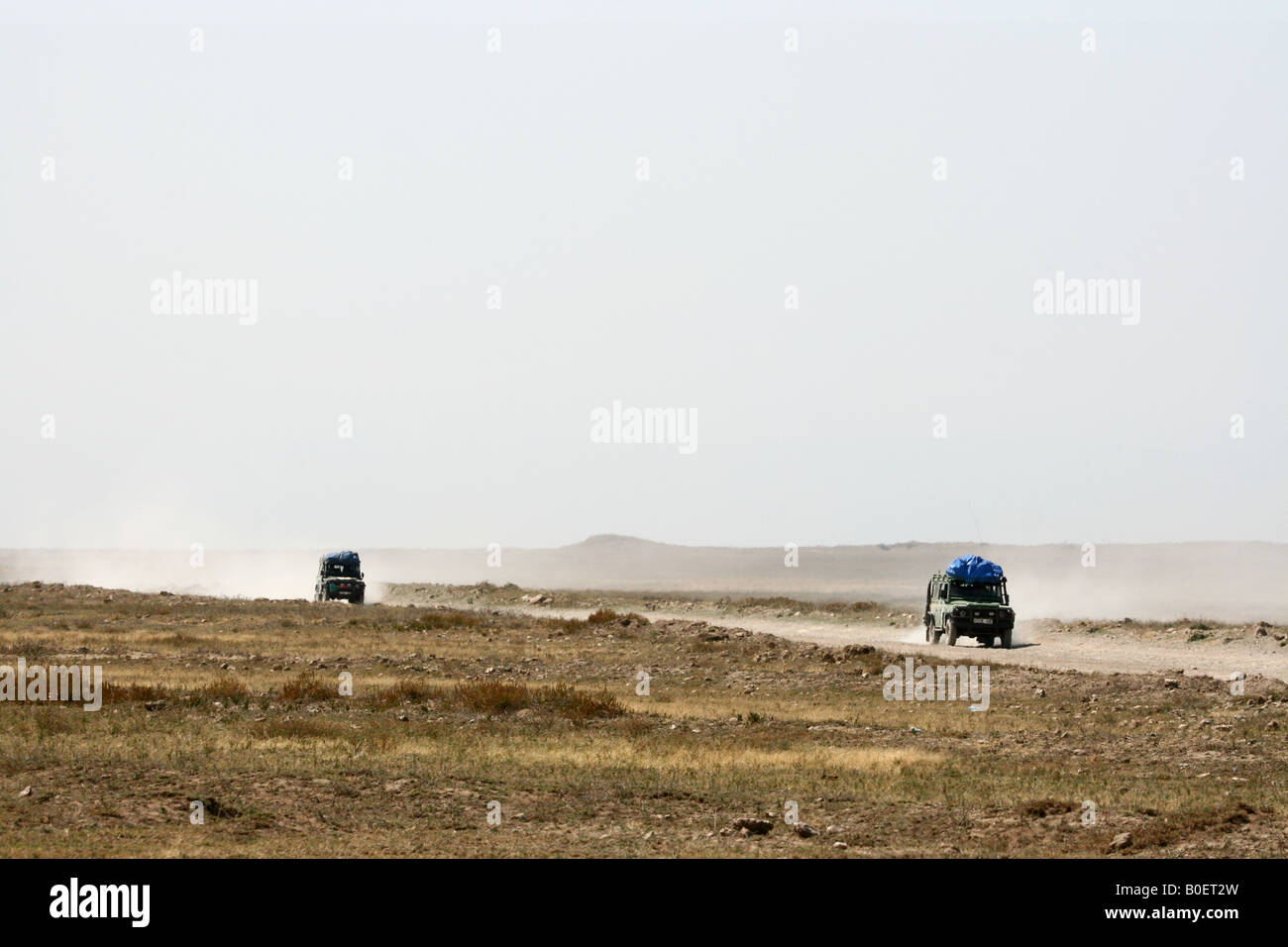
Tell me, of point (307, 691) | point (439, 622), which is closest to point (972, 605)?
point (439, 622)

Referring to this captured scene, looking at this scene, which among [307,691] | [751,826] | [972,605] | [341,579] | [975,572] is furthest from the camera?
[341,579]

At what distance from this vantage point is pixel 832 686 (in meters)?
36.8

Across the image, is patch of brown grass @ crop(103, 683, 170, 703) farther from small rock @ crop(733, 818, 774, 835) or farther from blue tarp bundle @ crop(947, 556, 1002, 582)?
blue tarp bundle @ crop(947, 556, 1002, 582)

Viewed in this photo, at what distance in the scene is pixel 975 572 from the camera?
5116cm

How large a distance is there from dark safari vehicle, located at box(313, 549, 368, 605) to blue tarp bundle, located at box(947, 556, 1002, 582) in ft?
127

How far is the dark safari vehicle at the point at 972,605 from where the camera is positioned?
49.5m

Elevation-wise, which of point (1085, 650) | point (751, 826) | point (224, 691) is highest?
point (224, 691)

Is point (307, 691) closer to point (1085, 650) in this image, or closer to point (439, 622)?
point (439, 622)

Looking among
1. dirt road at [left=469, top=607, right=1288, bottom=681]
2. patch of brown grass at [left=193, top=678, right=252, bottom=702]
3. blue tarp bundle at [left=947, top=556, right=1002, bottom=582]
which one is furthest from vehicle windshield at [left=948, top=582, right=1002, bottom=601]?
patch of brown grass at [left=193, top=678, right=252, bottom=702]

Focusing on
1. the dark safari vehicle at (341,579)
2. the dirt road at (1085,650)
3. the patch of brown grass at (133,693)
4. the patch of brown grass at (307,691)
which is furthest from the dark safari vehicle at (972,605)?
the dark safari vehicle at (341,579)

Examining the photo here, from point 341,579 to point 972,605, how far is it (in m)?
41.9
